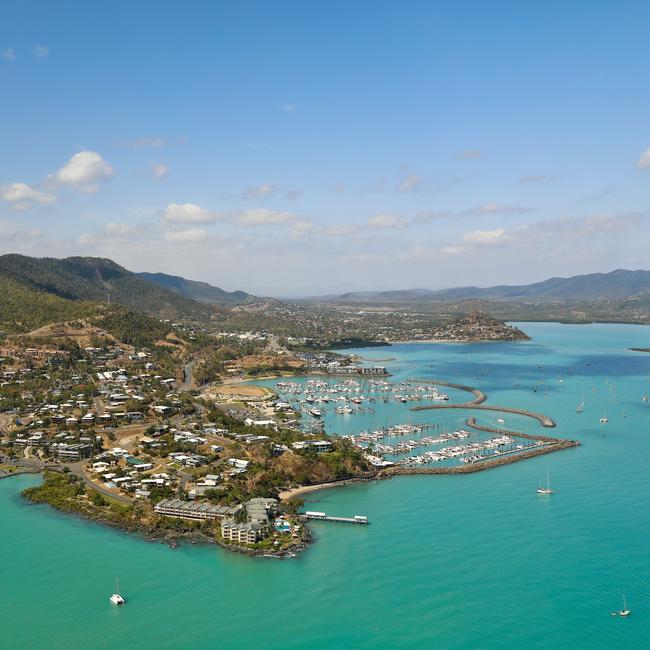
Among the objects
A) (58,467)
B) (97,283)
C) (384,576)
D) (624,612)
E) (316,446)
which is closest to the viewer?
(624,612)

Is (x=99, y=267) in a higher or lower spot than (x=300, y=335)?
higher

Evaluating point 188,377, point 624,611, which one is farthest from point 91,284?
point 624,611

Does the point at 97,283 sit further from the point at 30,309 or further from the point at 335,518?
the point at 335,518

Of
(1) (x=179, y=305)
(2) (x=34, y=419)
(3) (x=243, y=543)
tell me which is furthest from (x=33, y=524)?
(1) (x=179, y=305)

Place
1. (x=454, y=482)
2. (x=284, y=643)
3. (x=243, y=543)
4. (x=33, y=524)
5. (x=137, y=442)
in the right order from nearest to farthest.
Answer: (x=284, y=643), (x=243, y=543), (x=33, y=524), (x=454, y=482), (x=137, y=442)

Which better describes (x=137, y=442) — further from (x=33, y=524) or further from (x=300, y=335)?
(x=300, y=335)

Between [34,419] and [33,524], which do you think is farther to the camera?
[34,419]

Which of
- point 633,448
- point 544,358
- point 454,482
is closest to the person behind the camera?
point 454,482

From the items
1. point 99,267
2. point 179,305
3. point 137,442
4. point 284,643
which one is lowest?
point 284,643
